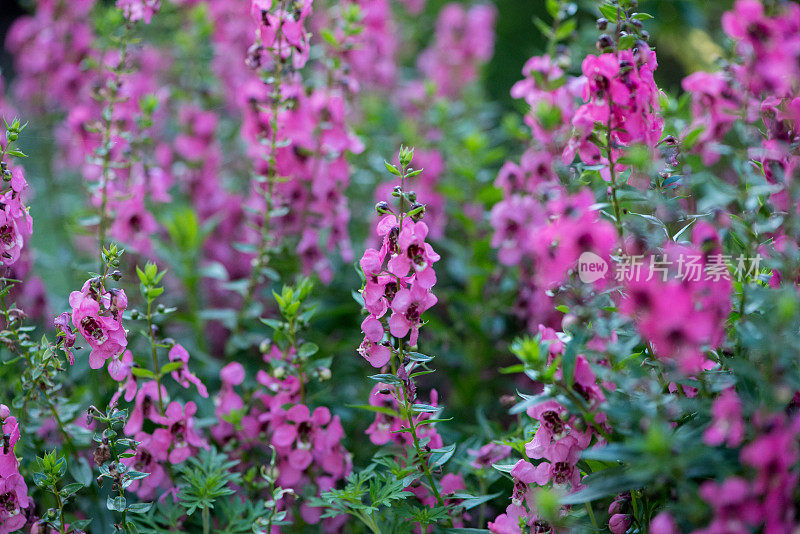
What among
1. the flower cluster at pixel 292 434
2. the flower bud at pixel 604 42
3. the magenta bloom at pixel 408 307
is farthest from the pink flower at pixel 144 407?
the flower bud at pixel 604 42

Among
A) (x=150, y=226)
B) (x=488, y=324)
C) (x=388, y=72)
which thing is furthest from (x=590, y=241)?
(x=388, y=72)

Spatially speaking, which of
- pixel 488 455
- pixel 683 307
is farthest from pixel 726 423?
pixel 488 455

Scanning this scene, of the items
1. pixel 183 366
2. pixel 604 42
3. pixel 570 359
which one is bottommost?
pixel 183 366

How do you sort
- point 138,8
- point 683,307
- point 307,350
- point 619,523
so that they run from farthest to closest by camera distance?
point 138,8
point 307,350
point 619,523
point 683,307

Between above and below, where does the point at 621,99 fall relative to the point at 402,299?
above

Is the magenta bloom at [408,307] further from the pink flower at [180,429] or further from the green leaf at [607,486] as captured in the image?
the pink flower at [180,429]

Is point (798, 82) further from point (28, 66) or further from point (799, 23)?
point (28, 66)

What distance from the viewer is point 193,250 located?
222 cm

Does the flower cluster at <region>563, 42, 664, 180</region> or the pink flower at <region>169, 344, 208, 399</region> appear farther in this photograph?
the pink flower at <region>169, 344, 208, 399</region>

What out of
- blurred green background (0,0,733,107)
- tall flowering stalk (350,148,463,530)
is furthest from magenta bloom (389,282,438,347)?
blurred green background (0,0,733,107)

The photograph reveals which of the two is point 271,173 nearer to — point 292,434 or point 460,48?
point 292,434

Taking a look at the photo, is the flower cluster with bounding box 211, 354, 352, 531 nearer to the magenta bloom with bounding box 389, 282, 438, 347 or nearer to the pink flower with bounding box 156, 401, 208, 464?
the pink flower with bounding box 156, 401, 208, 464

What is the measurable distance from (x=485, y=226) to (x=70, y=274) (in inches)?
56.6

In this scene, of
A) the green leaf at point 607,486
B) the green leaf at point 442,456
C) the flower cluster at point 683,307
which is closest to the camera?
the flower cluster at point 683,307
